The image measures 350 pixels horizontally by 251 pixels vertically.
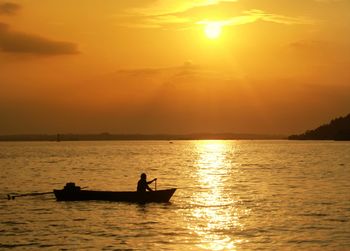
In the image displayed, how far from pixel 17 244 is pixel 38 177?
55.4 meters

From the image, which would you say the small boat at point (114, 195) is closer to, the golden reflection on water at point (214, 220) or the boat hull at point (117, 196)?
the boat hull at point (117, 196)

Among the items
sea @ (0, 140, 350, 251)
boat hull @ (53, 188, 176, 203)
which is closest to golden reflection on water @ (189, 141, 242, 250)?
sea @ (0, 140, 350, 251)

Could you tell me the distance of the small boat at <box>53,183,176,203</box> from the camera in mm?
47500

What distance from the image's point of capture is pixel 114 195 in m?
48.4

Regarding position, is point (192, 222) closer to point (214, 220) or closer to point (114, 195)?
point (214, 220)

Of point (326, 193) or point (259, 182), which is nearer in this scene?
point (326, 193)

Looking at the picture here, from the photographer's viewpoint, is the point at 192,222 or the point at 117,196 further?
the point at 117,196

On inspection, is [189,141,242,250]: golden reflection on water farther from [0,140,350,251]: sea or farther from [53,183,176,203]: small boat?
[53,183,176,203]: small boat

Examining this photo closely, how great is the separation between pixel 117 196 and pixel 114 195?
264 mm

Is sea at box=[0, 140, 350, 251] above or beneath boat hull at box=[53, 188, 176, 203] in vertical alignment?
beneath

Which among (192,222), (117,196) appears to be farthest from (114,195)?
(192,222)

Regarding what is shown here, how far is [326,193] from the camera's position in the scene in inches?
2314

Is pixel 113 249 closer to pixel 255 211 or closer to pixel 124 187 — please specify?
pixel 255 211

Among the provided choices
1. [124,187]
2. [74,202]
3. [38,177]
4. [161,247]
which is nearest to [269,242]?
[161,247]
